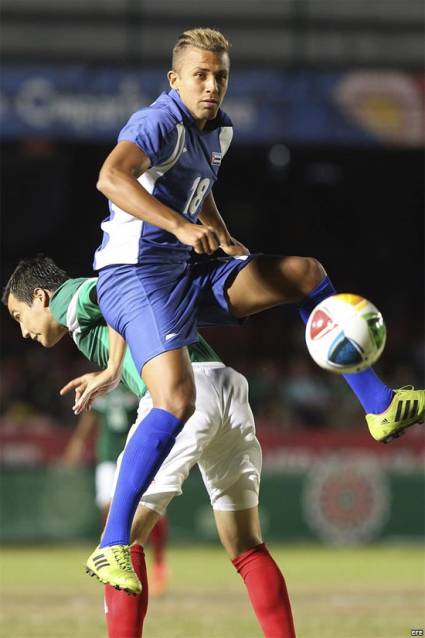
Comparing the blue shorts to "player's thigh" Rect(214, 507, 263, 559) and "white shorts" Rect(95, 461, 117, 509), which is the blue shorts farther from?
"white shorts" Rect(95, 461, 117, 509)

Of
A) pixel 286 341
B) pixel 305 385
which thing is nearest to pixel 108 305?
pixel 305 385

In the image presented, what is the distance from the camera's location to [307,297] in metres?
5.52

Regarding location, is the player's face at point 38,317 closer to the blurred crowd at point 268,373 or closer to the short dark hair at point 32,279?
the short dark hair at point 32,279

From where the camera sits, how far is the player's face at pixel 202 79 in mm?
5488

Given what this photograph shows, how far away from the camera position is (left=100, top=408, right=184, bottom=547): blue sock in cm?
533

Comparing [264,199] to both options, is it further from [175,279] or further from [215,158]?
[175,279]

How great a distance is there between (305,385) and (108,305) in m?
11.7

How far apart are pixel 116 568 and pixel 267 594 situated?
3.07 ft

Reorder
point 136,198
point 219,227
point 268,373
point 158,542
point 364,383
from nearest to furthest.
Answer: point 136,198 → point 364,383 → point 219,227 → point 158,542 → point 268,373

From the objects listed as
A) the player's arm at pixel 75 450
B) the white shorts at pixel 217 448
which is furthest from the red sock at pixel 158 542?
the white shorts at pixel 217 448

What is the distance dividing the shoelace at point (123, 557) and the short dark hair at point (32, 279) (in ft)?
4.67

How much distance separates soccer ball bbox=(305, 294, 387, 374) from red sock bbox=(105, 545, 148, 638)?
48.5 inches

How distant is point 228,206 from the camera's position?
20.8 meters

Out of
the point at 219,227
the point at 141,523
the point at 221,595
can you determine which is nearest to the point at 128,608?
the point at 141,523
